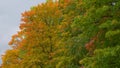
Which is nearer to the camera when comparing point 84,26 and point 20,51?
point 84,26

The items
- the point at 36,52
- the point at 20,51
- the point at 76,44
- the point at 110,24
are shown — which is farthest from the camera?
the point at 20,51

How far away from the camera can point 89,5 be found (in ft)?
99.3

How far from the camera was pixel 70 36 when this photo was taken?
133 ft

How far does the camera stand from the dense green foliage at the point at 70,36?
93.7ft

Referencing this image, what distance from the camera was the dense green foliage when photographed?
28547 mm

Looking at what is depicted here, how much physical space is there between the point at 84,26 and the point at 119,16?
2.66 meters

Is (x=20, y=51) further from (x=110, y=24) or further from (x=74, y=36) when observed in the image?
(x=110, y=24)

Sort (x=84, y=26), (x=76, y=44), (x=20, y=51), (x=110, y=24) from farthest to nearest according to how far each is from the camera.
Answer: (x=20, y=51), (x=76, y=44), (x=84, y=26), (x=110, y=24)

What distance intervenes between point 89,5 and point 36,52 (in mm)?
16765

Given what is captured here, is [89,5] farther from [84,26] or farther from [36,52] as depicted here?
[36,52]

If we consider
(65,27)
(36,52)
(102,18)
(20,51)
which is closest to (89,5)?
(102,18)

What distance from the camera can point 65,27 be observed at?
41.6 metres

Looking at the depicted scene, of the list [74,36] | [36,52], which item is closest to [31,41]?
[36,52]

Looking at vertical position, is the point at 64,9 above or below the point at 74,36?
above
